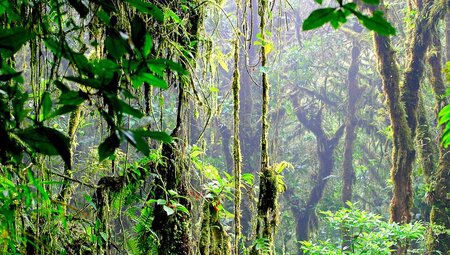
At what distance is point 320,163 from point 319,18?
1019 centimetres

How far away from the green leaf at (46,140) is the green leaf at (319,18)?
33 centimetres

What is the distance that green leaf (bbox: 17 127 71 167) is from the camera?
1.95 ft

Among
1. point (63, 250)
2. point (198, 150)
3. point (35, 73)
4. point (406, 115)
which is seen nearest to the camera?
point (35, 73)

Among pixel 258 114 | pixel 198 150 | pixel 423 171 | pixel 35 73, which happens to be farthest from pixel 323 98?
pixel 35 73

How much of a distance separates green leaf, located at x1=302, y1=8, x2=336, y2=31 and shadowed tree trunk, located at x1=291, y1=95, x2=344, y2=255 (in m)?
9.59

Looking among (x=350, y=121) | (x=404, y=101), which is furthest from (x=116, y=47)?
(x=350, y=121)

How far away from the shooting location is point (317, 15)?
591mm

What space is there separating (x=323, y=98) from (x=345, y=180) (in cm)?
202

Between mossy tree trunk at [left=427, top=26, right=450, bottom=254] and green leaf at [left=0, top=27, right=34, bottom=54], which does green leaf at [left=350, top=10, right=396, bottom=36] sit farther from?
mossy tree trunk at [left=427, top=26, right=450, bottom=254]

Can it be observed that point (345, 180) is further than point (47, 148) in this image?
Yes

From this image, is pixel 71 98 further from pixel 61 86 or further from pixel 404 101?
pixel 404 101

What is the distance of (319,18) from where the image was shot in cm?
59

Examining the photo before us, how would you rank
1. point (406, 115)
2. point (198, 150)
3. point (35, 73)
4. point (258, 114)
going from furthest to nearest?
point (258, 114) < point (406, 115) < point (198, 150) < point (35, 73)

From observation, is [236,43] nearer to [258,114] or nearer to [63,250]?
[63,250]
